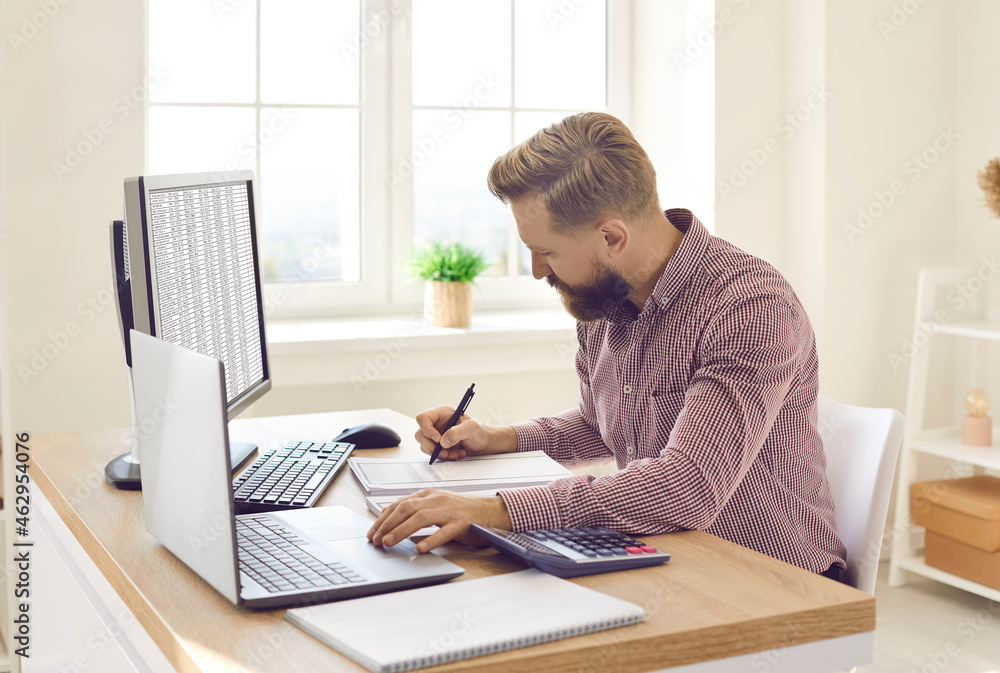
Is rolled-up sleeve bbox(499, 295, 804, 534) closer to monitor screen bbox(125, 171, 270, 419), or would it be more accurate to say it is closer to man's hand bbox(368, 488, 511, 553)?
man's hand bbox(368, 488, 511, 553)

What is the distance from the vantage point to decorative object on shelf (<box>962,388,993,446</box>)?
2797 mm

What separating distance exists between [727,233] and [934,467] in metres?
1.05

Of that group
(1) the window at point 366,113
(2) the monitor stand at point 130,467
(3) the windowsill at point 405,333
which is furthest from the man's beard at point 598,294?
(1) the window at point 366,113

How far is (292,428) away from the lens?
1.87 m

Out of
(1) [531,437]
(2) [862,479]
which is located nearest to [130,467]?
(1) [531,437]

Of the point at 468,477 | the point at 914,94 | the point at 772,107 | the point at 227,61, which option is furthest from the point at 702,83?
the point at 468,477

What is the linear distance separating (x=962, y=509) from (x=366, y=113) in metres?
2.03

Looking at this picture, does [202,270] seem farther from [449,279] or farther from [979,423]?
[979,423]

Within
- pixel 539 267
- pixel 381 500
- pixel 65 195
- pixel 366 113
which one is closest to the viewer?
pixel 381 500

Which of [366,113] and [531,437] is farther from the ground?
[366,113]

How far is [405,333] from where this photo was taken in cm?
268

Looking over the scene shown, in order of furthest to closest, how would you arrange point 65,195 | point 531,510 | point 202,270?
point 65,195
point 202,270
point 531,510

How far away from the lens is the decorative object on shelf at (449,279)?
110 inches

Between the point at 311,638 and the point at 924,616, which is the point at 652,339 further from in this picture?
the point at 924,616
